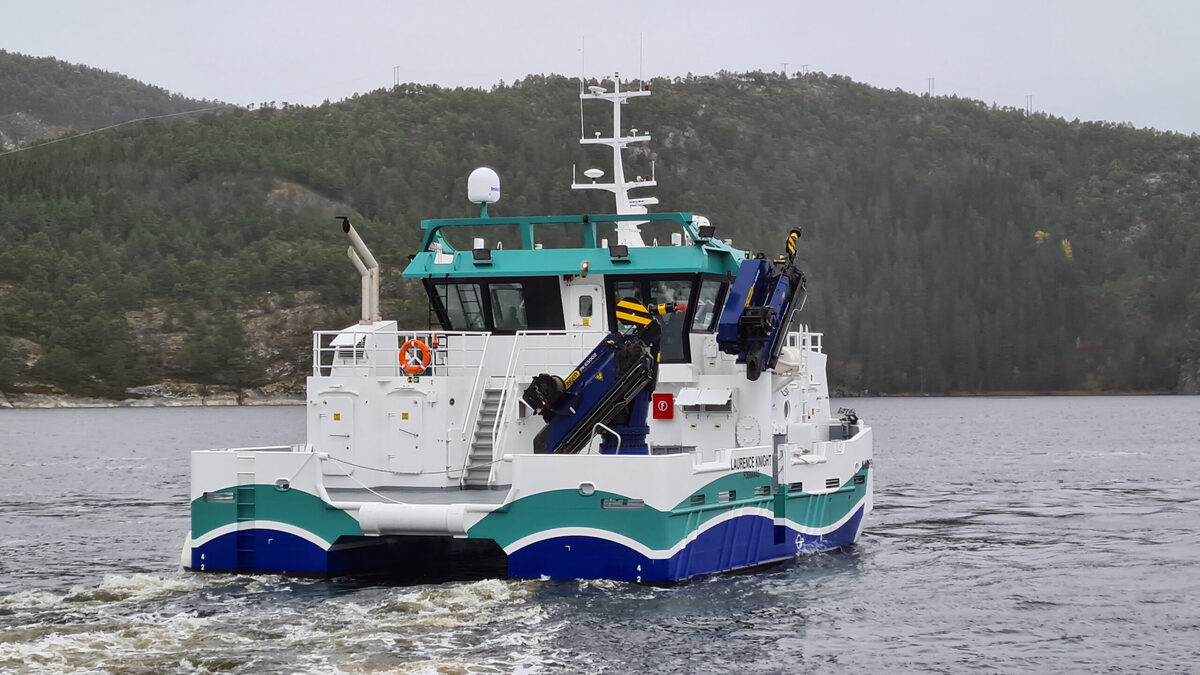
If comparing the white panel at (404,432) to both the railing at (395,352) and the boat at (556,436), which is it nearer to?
the boat at (556,436)

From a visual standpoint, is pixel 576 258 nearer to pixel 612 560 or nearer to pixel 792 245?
pixel 792 245

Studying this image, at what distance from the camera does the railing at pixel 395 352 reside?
1875cm

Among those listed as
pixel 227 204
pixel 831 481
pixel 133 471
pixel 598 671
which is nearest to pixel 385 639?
pixel 598 671

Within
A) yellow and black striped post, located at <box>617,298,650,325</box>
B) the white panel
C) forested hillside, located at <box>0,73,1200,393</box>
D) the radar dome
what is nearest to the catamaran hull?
the white panel

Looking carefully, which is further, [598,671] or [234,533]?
[234,533]

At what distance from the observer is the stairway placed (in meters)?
18.3

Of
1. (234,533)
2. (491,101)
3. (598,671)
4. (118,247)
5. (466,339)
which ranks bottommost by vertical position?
(598,671)

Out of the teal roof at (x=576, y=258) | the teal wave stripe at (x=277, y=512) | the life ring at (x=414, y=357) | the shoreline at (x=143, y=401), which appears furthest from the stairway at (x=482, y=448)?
the shoreline at (x=143, y=401)

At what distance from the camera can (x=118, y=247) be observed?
116312mm

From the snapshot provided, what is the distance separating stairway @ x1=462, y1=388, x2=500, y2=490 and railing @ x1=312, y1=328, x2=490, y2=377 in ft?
2.11

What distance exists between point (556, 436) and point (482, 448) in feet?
3.10

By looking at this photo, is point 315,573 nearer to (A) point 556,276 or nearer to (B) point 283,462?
(B) point 283,462

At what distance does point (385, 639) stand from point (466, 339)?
651cm

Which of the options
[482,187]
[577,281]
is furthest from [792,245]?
[482,187]
